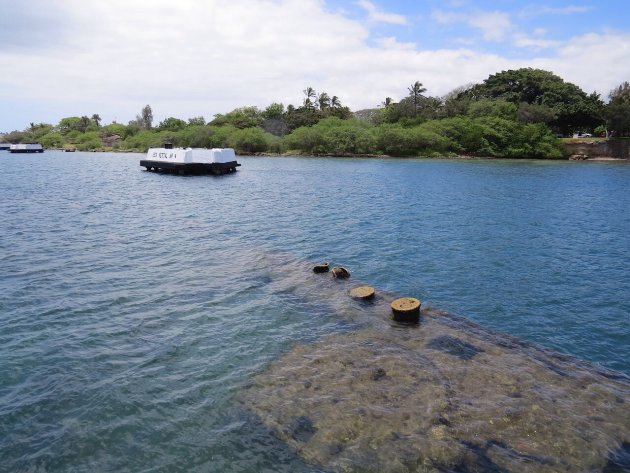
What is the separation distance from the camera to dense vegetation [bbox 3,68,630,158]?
358 ft

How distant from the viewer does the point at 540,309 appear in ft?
52.5

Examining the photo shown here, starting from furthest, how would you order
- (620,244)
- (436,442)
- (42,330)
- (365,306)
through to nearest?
(620,244) < (365,306) < (42,330) < (436,442)

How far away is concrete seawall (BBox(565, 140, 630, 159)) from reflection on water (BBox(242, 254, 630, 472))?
352 ft

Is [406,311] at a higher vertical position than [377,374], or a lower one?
higher

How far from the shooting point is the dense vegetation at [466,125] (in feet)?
358

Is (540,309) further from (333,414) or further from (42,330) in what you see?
(42,330)

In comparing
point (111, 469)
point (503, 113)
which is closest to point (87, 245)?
point (111, 469)

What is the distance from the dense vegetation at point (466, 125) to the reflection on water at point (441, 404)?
106540 mm

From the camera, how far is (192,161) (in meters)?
69.1

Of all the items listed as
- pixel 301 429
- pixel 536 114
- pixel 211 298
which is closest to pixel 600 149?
pixel 536 114

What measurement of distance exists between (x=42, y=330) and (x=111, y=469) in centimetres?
710

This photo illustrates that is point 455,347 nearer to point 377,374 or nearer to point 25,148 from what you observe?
point 377,374

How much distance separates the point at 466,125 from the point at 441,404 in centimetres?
11730

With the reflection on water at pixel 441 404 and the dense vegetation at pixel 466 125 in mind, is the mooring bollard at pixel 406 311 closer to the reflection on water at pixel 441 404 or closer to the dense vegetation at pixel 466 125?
the reflection on water at pixel 441 404
